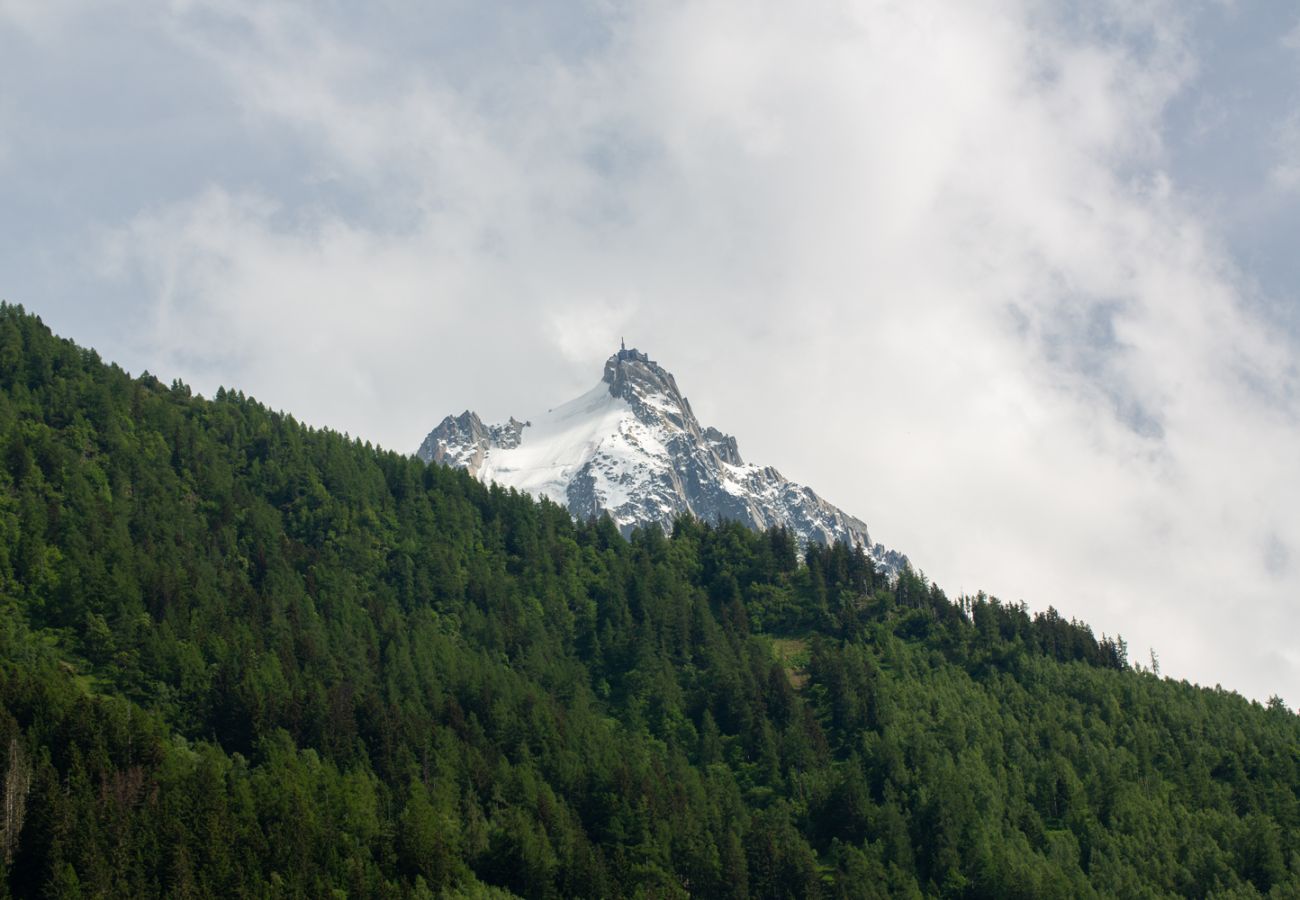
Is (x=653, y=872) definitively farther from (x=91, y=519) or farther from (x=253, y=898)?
(x=91, y=519)

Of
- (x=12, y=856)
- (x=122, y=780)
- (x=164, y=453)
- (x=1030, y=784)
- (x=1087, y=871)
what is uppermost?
(x=164, y=453)

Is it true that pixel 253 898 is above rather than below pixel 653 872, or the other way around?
below

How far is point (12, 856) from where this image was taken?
99.3 m

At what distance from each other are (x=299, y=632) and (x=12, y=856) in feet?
189

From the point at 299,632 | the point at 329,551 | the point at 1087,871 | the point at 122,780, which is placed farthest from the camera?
the point at 329,551

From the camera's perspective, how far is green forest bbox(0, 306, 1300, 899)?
372 feet

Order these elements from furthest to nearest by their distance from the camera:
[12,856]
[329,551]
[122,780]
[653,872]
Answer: [329,551], [653,872], [122,780], [12,856]

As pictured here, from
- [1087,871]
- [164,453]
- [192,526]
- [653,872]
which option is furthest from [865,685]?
[164,453]

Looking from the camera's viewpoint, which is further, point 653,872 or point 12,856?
point 653,872

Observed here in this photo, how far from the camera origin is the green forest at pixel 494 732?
11325 centimetres

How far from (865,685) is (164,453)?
102491mm

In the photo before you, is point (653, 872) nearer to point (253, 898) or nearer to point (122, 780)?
point (253, 898)

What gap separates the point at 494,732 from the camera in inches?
5901

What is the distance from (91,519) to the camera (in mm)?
163000
